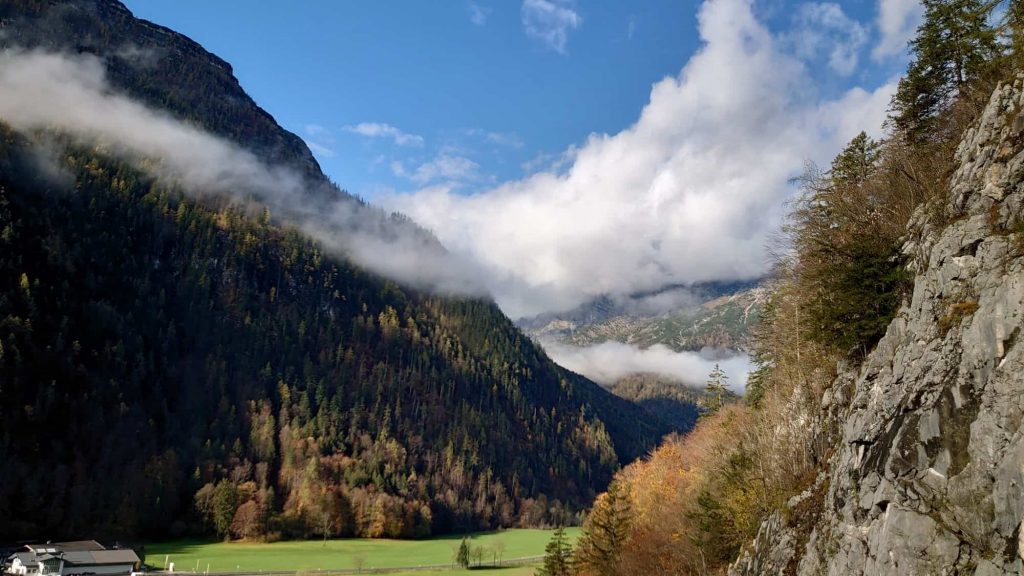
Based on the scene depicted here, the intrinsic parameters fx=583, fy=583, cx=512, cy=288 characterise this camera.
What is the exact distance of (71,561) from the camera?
92.3 meters

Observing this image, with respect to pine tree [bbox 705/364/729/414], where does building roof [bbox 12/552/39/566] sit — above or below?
below

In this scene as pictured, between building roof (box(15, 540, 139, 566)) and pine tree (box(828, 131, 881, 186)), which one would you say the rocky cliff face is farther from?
building roof (box(15, 540, 139, 566))

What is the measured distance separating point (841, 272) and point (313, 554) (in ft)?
414

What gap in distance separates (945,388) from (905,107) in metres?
22.8

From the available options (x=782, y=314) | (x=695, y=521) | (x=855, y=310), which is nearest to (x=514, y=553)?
(x=695, y=521)

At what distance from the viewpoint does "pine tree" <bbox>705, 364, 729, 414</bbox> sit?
219 ft

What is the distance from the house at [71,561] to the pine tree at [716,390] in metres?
94.9

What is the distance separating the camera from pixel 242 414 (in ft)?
581

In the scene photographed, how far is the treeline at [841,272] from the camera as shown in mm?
25422

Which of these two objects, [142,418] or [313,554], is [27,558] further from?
[142,418]

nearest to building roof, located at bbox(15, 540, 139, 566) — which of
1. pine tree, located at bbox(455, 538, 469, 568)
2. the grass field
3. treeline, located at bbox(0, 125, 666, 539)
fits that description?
the grass field

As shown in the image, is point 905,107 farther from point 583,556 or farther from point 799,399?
point 583,556

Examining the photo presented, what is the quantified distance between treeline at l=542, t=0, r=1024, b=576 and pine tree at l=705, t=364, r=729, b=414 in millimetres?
22785

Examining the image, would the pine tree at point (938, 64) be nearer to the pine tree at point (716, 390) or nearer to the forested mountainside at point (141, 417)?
the pine tree at point (716, 390)
